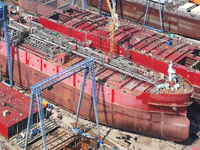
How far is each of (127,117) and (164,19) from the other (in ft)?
117

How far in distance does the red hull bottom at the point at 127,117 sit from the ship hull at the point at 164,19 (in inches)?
1253

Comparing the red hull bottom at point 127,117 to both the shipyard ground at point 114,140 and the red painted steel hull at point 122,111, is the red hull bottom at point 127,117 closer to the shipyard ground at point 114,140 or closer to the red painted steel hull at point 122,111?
the red painted steel hull at point 122,111

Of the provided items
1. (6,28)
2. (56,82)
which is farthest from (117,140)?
(6,28)

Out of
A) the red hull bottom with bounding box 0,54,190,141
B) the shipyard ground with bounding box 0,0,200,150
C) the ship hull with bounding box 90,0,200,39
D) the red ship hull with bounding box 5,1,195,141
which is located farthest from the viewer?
the ship hull with bounding box 90,0,200,39

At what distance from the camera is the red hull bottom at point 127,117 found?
56094 mm

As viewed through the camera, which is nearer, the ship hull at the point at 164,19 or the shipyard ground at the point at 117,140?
the shipyard ground at the point at 117,140

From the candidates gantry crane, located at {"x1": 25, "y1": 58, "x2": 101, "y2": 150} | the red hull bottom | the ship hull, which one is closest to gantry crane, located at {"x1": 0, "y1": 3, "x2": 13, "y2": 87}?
the red hull bottom

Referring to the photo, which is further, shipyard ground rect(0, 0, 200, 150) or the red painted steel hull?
shipyard ground rect(0, 0, 200, 150)

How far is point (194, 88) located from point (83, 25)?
23.3 m

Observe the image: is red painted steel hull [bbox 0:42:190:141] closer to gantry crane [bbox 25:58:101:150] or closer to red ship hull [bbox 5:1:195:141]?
red ship hull [bbox 5:1:195:141]

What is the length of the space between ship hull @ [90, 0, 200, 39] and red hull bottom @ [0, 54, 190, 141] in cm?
3184

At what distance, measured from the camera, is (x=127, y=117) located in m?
57.3

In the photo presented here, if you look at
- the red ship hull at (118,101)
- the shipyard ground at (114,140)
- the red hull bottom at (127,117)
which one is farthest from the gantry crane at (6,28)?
the shipyard ground at (114,140)

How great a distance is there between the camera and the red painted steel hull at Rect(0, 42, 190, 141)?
55.9 meters
